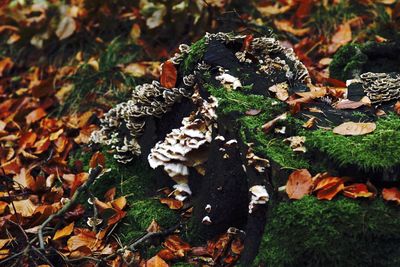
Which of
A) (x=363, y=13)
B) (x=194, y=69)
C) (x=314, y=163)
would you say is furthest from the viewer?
(x=363, y=13)

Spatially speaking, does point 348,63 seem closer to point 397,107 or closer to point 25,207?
point 397,107

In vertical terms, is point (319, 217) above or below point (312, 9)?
above

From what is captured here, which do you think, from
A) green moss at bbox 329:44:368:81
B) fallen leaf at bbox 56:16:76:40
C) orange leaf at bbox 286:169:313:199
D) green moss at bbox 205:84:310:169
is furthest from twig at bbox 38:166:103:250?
fallen leaf at bbox 56:16:76:40

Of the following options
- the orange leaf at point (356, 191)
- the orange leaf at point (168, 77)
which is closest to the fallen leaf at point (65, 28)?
the orange leaf at point (168, 77)

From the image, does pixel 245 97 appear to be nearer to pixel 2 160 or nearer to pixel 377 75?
pixel 377 75

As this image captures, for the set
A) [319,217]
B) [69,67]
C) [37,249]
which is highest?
[319,217]

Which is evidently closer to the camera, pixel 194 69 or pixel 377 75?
pixel 377 75

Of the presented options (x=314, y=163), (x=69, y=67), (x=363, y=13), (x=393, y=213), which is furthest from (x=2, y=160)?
(x=363, y=13)
